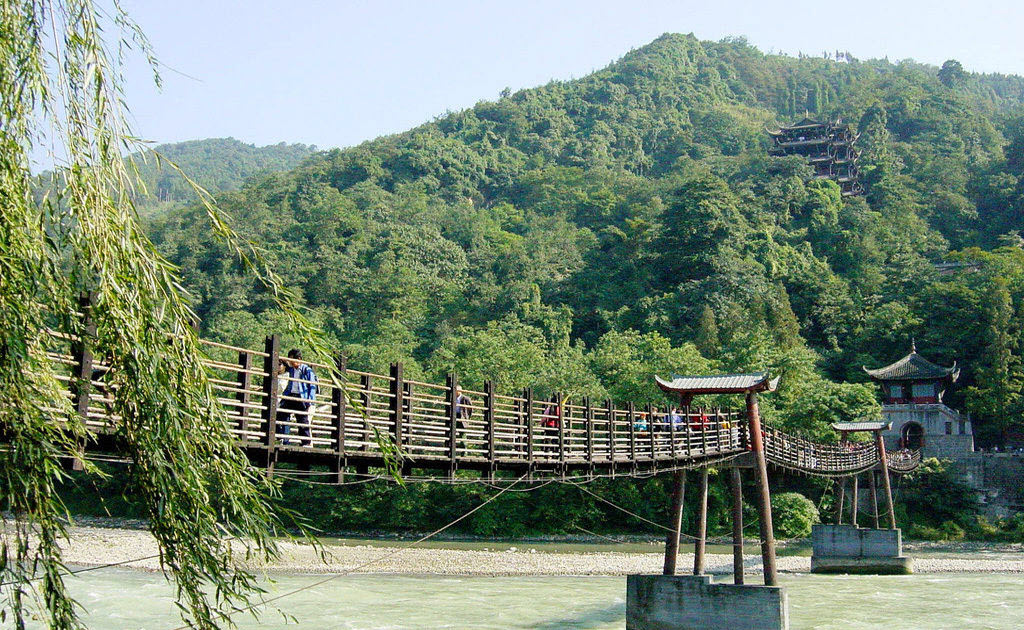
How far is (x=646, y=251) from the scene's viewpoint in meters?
70.4

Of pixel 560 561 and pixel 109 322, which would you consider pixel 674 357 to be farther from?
pixel 109 322

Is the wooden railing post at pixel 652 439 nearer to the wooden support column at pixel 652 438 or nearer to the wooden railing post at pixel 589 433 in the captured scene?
the wooden support column at pixel 652 438

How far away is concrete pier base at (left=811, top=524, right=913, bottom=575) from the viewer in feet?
104

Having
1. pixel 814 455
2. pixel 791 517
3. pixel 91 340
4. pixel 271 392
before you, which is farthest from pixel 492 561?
pixel 91 340

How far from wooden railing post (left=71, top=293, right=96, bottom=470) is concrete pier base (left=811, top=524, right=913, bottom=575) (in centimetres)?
2884

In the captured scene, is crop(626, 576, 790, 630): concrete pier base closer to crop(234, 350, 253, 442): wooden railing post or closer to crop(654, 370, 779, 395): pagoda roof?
crop(654, 370, 779, 395): pagoda roof

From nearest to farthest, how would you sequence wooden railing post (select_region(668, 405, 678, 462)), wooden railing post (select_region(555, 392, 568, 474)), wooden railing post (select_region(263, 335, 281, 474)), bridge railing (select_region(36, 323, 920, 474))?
1. bridge railing (select_region(36, 323, 920, 474))
2. wooden railing post (select_region(263, 335, 281, 474))
3. wooden railing post (select_region(555, 392, 568, 474))
4. wooden railing post (select_region(668, 405, 678, 462))

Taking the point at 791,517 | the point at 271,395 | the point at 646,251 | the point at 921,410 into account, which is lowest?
the point at 791,517

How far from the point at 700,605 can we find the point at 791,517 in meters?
24.3

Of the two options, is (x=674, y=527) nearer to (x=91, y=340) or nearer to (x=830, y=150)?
(x=91, y=340)

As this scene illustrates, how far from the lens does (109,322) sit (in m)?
5.13

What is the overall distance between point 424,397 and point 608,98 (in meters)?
118

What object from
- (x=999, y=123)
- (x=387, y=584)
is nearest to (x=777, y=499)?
(x=387, y=584)

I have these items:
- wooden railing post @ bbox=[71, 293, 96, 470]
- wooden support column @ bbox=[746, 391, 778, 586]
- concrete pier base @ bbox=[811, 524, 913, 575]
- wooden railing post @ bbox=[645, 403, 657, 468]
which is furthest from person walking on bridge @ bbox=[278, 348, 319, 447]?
concrete pier base @ bbox=[811, 524, 913, 575]
